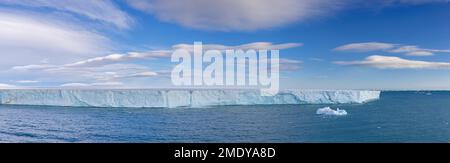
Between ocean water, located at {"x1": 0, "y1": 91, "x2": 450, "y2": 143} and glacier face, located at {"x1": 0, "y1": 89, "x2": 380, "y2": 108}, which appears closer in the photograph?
ocean water, located at {"x1": 0, "y1": 91, "x2": 450, "y2": 143}

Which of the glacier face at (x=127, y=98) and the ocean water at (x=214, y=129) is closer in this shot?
the ocean water at (x=214, y=129)

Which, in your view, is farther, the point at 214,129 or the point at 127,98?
the point at 127,98

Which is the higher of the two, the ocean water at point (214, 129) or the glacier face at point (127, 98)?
the glacier face at point (127, 98)

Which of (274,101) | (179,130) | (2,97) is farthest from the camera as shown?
(274,101)

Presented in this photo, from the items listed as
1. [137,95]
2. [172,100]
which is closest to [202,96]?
[172,100]

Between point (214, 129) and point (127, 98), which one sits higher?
point (127, 98)

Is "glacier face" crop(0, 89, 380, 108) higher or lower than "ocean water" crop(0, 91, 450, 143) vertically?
higher
